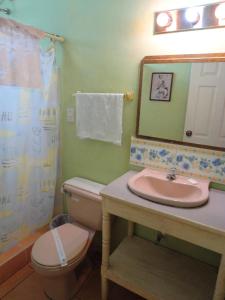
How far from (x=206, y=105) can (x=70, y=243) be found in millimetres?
1330

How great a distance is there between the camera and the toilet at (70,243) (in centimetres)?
140

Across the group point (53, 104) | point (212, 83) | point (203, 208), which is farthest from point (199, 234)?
point (53, 104)

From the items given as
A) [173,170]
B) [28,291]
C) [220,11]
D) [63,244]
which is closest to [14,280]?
[28,291]

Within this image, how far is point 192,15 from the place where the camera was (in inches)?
49.6

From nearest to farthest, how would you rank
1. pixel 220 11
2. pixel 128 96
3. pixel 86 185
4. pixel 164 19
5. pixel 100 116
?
1. pixel 220 11
2. pixel 164 19
3. pixel 128 96
4. pixel 100 116
5. pixel 86 185

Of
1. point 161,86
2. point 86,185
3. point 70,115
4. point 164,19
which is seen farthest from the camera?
point 70,115

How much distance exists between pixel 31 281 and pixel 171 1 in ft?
7.34

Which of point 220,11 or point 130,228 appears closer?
point 220,11

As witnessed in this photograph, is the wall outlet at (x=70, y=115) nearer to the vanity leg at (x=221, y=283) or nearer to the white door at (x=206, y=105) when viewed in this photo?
the white door at (x=206, y=105)

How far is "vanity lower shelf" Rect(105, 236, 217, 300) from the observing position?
1.30 m

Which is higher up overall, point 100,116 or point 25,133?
point 100,116

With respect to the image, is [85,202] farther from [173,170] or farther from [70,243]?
[173,170]

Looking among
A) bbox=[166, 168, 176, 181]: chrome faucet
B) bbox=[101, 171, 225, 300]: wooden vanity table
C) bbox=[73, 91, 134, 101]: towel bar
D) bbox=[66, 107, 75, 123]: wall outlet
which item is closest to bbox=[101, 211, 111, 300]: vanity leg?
bbox=[101, 171, 225, 300]: wooden vanity table

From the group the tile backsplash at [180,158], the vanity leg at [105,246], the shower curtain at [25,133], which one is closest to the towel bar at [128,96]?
the tile backsplash at [180,158]
